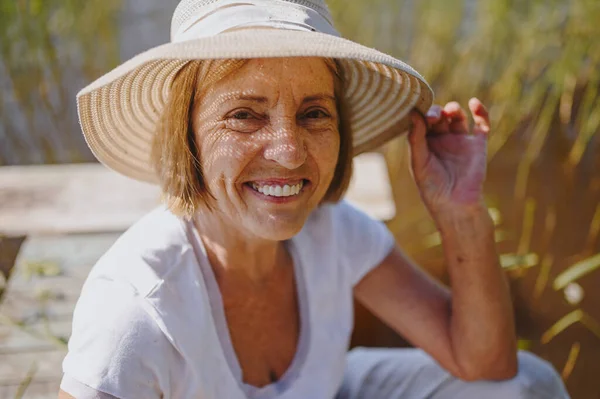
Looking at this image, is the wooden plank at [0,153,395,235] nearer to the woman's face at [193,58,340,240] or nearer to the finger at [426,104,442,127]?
the finger at [426,104,442,127]

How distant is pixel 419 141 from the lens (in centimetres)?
174

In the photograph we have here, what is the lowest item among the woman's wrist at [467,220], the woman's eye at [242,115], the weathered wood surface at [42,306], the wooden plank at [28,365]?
the wooden plank at [28,365]

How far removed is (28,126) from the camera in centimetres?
374

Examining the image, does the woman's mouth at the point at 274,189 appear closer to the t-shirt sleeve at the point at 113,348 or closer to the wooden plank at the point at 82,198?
the t-shirt sleeve at the point at 113,348

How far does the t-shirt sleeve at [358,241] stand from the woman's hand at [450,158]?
15cm

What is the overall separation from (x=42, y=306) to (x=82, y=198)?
50cm

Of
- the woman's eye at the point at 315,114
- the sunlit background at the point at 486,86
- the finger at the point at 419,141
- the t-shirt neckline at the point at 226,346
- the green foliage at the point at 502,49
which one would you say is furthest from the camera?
the green foliage at the point at 502,49

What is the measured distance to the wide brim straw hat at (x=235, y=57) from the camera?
1.25m

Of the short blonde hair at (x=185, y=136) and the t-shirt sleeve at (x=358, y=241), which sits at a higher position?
the short blonde hair at (x=185, y=136)

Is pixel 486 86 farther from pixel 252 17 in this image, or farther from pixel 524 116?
pixel 252 17

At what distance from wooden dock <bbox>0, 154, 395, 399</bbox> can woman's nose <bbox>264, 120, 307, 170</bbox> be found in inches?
40.0

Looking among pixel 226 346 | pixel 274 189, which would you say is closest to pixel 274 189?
pixel 274 189

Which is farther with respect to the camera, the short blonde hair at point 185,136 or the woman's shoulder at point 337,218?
the woman's shoulder at point 337,218

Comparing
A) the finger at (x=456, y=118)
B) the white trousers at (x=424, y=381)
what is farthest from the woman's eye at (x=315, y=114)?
the white trousers at (x=424, y=381)
